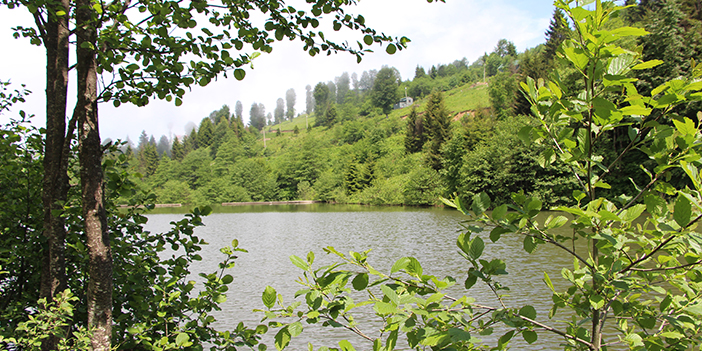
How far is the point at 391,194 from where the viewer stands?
150 ft

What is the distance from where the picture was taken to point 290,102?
190 meters

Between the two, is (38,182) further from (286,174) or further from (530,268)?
(286,174)

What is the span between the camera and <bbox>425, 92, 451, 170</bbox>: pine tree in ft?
150

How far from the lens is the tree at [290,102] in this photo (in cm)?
18395

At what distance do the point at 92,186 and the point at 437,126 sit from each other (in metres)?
51.3

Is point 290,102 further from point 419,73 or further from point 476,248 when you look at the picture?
point 476,248

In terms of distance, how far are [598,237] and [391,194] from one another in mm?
44616

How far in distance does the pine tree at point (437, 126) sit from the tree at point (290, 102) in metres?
134

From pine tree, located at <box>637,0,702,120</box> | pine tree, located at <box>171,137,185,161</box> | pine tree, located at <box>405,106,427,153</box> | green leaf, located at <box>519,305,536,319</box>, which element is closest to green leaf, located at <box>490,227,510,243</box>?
green leaf, located at <box>519,305,536,319</box>

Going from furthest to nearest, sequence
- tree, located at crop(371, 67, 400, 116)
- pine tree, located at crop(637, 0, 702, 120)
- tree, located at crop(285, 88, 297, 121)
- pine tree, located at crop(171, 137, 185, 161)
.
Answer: tree, located at crop(285, 88, 297, 121), tree, located at crop(371, 67, 400, 116), pine tree, located at crop(171, 137, 185, 161), pine tree, located at crop(637, 0, 702, 120)

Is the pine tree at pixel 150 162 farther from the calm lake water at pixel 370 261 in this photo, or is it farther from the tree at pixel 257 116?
the calm lake water at pixel 370 261

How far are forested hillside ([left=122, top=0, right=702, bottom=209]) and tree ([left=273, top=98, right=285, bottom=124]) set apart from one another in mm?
48383

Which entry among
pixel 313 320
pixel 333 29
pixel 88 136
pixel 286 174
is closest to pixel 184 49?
pixel 88 136

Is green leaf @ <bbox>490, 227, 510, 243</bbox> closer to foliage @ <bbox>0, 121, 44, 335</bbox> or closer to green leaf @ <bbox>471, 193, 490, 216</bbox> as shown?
green leaf @ <bbox>471, 193, 490, 216</bbox>
